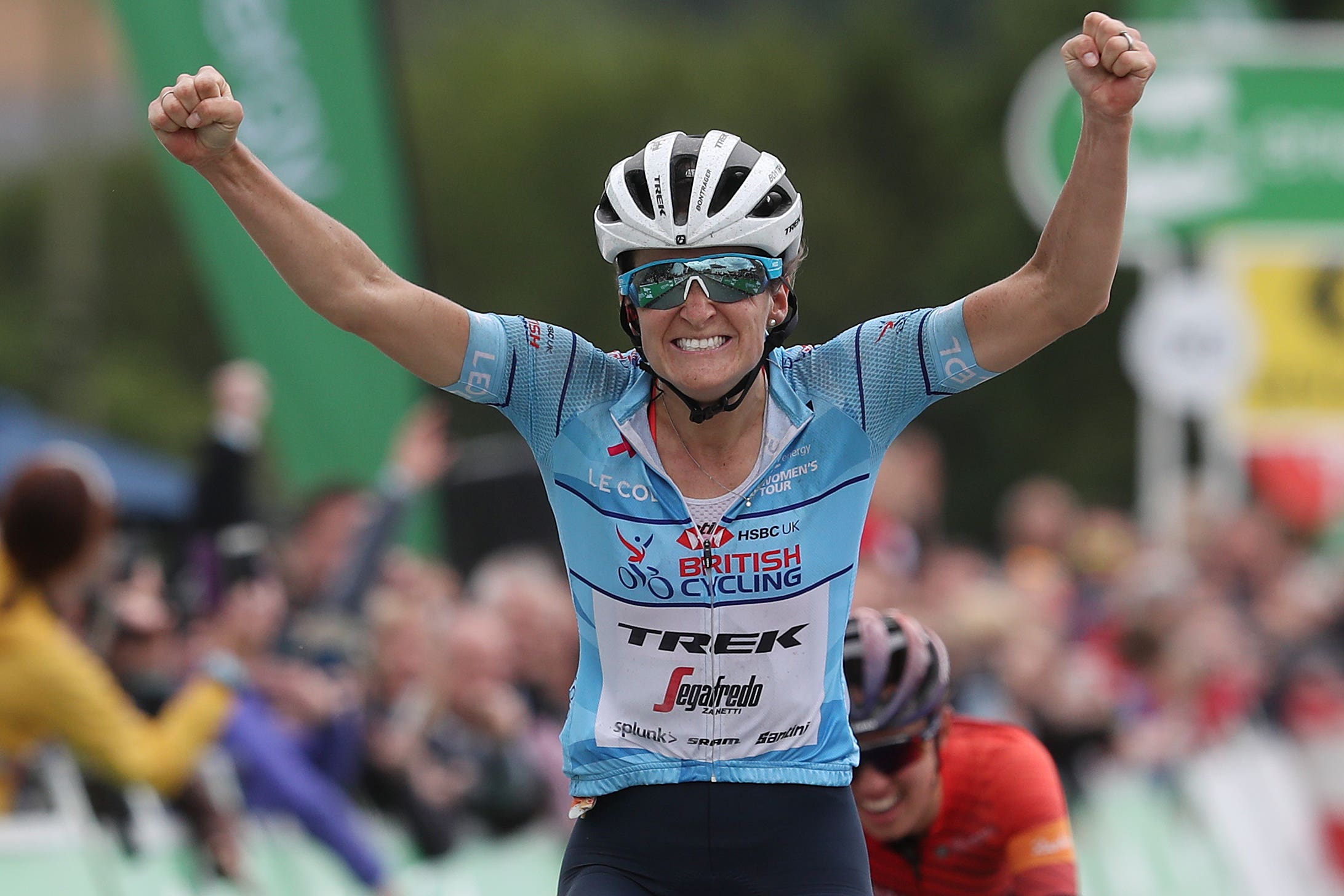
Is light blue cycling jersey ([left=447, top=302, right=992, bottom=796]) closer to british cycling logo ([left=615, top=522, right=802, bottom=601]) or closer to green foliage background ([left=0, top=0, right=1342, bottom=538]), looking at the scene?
british cycling logo ([left=615, top=522, right=802, bottom=601])

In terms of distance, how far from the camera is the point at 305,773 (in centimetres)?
802

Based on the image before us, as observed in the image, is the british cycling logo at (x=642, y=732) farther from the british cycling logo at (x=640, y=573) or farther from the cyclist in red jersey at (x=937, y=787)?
the cyclist in red jersey at (x=937, y=787)

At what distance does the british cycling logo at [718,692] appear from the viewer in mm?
4156

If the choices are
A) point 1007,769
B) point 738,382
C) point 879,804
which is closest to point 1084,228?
point 738,382

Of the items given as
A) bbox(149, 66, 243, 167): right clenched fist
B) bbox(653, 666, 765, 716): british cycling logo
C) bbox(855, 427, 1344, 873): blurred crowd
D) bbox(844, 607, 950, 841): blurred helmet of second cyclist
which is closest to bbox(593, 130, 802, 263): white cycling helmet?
bbox(149, 66, 243, 167): right clenched fist

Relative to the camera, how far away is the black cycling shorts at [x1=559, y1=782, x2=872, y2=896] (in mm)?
4152

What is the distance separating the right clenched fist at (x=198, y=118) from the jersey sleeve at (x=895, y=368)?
133 centimetres

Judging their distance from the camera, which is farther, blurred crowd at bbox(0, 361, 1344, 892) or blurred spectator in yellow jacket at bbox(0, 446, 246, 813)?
blurred crowd at bbox(0, 361, 1344, 892)

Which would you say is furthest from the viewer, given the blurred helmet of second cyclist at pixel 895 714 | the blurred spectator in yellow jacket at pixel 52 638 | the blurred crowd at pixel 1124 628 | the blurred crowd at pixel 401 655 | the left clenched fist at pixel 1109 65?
the blurred crowd at pixel 1124 628

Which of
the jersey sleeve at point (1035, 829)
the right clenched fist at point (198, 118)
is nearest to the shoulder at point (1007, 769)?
the jersey sleeve at point (1035, 829)

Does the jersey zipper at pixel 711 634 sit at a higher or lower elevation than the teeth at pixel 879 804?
higher

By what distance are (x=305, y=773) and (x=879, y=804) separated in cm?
347

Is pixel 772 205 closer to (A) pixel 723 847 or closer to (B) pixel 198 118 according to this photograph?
(B) pixel 198 118

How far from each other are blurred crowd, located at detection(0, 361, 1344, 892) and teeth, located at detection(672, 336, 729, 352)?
3247 mm
